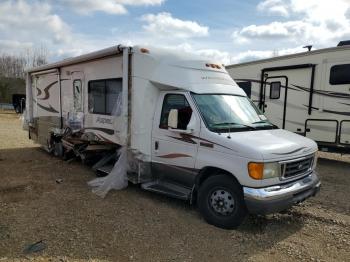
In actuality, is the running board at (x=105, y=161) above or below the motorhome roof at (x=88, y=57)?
below

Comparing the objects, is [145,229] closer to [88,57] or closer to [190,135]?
[190,135]

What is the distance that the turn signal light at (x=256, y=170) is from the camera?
4.85 metres

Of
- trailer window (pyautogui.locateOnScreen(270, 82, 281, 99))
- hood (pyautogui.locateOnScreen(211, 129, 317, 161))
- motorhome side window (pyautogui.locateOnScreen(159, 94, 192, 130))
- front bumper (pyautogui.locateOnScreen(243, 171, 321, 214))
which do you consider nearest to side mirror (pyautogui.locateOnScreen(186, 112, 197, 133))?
motorhome side window (pyautogui.locateOnScreen(159, 94, 192, 130))

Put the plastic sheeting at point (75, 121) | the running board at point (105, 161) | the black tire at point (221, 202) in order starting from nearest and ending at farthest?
the black tire at point (221, 202)
the running board at point (105, 161)
the plastic sheeting at point (75, 121)

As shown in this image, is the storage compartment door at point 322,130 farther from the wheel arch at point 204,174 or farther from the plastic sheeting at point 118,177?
the plastic sheeting at point 118,177

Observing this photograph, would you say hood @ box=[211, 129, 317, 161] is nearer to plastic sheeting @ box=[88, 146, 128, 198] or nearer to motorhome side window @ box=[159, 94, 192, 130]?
motorhome side window @ box=[159, 94, 192, 130]

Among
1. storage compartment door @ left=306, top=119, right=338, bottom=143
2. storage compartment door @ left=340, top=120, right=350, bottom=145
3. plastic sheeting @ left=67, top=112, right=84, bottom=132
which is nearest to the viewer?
plastic sheeting @ left=67, top=112, right=84, bottom=132

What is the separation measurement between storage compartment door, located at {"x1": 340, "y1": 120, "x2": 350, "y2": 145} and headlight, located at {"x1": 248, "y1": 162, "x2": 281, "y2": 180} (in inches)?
230

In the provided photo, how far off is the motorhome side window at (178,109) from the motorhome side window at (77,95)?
10.9 feet

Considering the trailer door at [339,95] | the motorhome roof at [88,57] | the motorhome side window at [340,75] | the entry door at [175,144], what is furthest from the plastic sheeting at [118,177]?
the motorhome side window at [340,75]

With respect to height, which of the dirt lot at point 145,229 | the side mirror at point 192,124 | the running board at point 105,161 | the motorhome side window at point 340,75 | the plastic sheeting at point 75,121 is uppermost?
the motorhome side window at point 340,75

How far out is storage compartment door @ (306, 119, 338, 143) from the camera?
33.1ft

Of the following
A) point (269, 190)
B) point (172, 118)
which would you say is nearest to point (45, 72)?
point (172, 118)

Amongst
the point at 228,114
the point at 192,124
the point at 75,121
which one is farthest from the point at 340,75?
the point at 75,121
